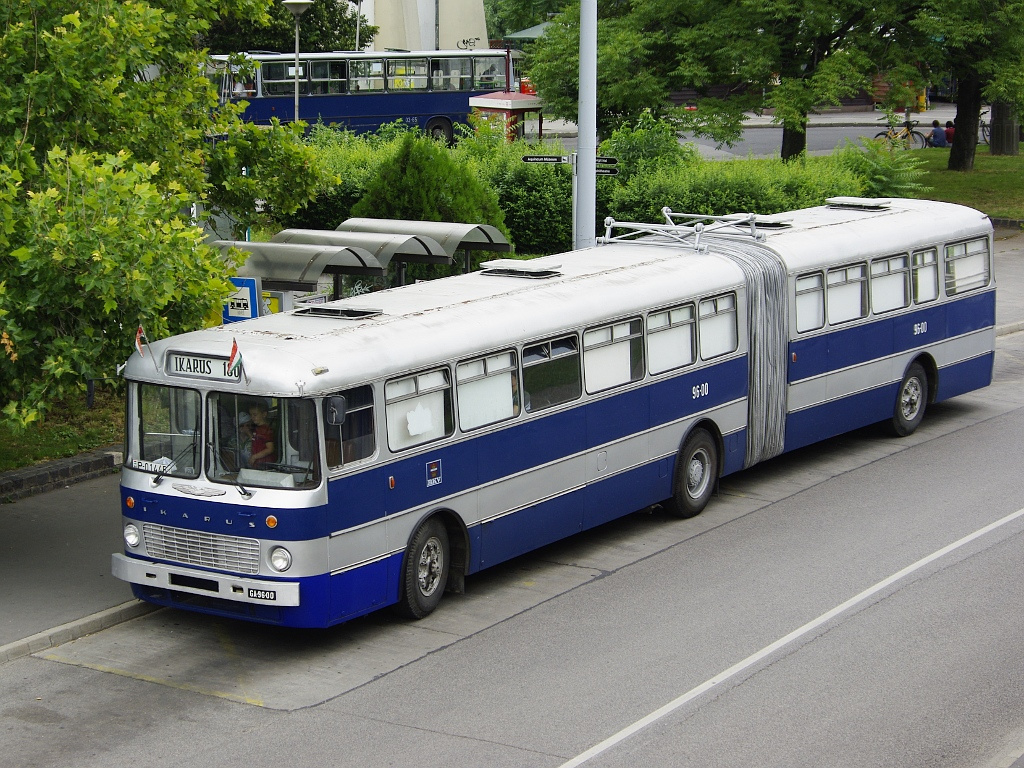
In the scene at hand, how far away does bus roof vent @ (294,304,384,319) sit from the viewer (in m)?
11.6

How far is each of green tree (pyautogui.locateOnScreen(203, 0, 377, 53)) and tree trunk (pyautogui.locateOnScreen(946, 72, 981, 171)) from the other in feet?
65.9

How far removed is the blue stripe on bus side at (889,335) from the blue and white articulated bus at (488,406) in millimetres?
37

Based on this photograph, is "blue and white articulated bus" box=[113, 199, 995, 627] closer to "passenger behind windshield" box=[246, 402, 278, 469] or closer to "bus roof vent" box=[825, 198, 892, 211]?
"passenger behind windshield" box=[246, 402, 278, 469]

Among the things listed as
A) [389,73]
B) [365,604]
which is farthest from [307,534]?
[389,73]

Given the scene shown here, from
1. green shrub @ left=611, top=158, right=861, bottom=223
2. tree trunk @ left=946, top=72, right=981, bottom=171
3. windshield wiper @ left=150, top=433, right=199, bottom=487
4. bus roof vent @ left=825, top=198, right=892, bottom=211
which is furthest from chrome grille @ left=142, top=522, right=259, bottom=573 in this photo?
tree trunk @ left=946, top=72, right=981, bottom=171

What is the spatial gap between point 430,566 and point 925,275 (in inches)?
353

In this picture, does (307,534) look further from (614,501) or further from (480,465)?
(614,501)

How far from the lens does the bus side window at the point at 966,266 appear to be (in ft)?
59.5

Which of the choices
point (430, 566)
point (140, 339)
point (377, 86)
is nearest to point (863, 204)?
point (430, 566)

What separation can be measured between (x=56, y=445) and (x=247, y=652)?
20.0 feet

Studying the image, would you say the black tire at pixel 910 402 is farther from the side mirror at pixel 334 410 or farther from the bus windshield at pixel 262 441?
the bus windshield at pixel 262 441

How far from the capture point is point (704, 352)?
1443cm

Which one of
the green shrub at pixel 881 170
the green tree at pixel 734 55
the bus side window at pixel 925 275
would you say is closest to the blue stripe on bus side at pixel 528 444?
the bus side window at pixel 925 275

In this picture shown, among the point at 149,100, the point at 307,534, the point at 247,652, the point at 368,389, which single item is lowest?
the point at 247,652
